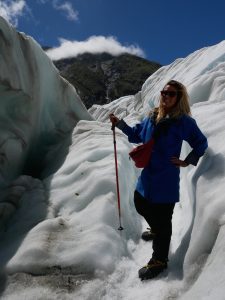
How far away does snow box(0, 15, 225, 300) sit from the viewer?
476cm

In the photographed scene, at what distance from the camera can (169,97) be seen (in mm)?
5254

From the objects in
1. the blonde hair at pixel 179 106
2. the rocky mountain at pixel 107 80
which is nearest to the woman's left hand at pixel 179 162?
the blonde hair at pixel 179 106

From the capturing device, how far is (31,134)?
31.9 ft

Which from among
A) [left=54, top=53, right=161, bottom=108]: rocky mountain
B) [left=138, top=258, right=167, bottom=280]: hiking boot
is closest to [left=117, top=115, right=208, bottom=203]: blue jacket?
[left=138, top=258, right=167, bottom=280]: hiking boot

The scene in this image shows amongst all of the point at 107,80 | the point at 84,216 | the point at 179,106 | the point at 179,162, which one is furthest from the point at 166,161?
the point at 107,80

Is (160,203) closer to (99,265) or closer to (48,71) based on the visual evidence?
(99,265)

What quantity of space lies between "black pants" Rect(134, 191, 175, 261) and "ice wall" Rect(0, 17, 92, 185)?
11.8 ft

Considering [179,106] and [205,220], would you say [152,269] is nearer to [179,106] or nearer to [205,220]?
[205,220]

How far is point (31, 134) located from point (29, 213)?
325 centimetres

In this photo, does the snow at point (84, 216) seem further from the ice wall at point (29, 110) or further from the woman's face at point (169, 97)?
the woman's face at point (169, 97)

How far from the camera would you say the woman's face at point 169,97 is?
→ 17.2 ft

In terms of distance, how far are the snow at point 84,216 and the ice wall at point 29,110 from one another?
3 cm

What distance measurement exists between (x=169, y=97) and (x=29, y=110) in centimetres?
506

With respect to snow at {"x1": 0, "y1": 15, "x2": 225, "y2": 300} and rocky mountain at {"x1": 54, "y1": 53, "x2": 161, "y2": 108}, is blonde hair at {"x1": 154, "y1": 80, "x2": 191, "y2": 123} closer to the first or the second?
snow at {"x1": 0, "y1": 15, "x2": 225, "y2": 300}
